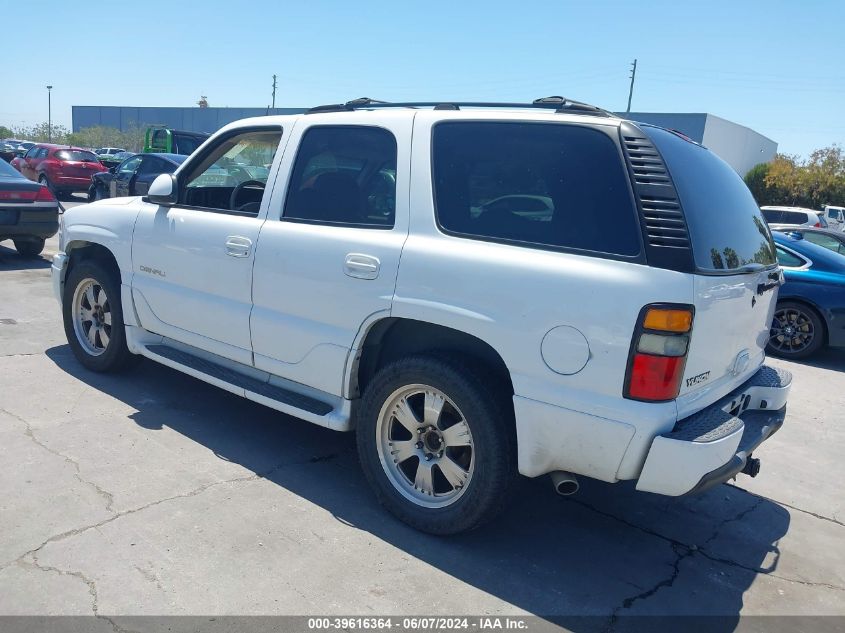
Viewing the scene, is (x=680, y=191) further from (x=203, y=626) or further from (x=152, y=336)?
(x=152, y=336)

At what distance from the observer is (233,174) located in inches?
195

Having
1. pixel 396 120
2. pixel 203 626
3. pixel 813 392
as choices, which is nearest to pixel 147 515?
pixel 203 626

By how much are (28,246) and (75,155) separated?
12006 mm

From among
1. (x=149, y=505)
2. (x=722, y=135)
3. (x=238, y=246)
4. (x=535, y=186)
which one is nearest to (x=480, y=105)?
(x=535, y=186)

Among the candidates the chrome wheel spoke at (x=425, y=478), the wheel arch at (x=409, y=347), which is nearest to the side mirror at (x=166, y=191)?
the wheel arch at (x=409, y=347)

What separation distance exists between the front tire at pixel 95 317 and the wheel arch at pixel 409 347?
2.30 m

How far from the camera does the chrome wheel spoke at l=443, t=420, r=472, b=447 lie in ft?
11.3

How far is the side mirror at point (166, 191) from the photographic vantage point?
4.70 m

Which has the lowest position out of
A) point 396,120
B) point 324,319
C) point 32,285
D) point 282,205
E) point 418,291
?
point 32,285

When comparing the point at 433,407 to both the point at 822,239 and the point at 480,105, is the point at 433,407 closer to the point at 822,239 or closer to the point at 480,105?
the point at 480,105

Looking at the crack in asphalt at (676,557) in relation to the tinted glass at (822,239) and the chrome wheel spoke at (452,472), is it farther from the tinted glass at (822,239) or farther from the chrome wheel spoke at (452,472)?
the tinted glass at (822,239)

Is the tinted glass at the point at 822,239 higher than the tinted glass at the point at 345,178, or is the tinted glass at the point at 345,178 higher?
the tinted glass at the point at 345,178

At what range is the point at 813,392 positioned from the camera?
7.10 m

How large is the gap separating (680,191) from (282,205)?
2236 mm
